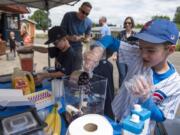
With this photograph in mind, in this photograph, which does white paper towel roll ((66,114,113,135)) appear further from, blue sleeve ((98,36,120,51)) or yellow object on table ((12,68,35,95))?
→ yellow object on table ((12,68,35,95))

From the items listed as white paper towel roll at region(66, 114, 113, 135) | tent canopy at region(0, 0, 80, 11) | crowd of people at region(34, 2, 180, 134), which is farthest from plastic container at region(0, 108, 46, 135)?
tent canopy at region(0, 0, 80, 11)

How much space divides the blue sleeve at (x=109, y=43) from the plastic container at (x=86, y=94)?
21cm

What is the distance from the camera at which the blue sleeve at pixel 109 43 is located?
1.41 metres

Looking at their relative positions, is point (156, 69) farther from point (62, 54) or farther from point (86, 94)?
point (62, 54)

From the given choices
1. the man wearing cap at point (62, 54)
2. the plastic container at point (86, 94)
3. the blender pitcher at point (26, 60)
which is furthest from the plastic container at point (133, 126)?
the blender pitcher at point (26, 60)

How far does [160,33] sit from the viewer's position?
1.21 metres

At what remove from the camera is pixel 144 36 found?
123 cm

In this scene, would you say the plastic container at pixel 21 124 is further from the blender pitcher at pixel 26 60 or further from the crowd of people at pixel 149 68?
the blender pitcher at pixel 26 60

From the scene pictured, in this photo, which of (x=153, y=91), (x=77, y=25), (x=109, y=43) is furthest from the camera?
(x=77, y=25)

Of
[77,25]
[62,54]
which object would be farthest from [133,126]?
[77,25]

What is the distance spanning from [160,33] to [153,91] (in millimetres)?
293

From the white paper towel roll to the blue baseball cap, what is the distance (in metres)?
0.49

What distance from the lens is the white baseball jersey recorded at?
50.8 inches

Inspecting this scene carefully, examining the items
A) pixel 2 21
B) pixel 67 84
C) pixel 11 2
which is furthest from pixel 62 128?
pixel 2 21
